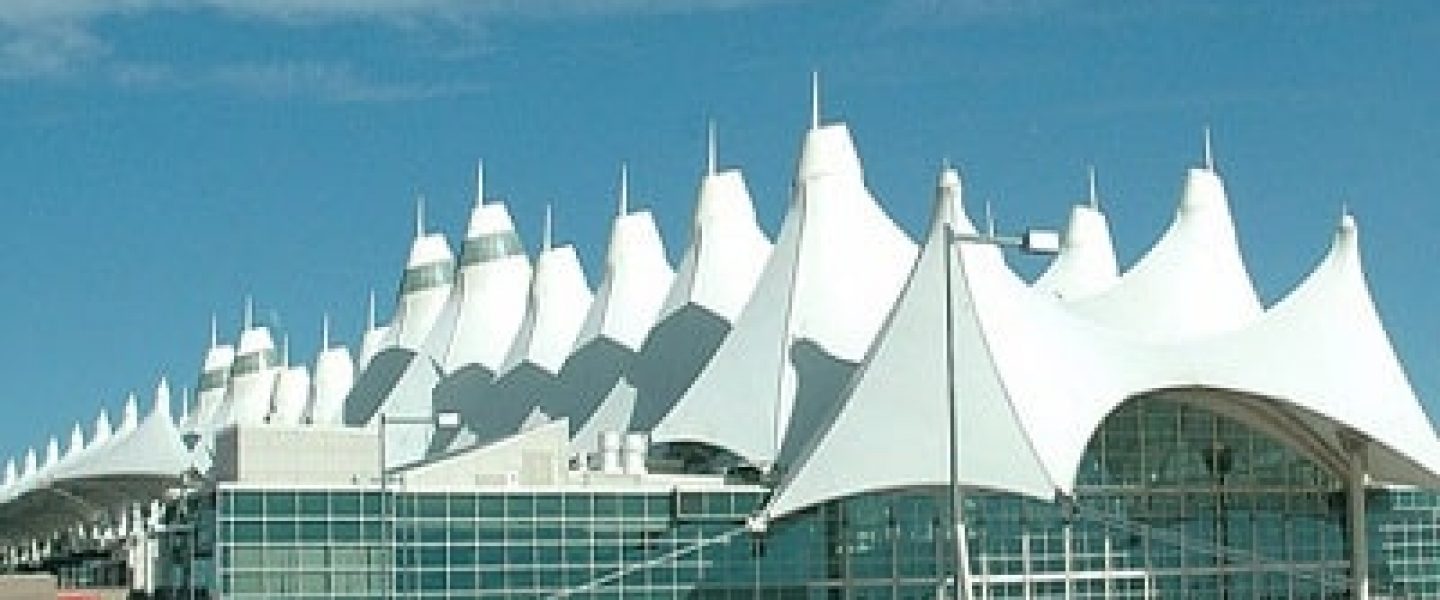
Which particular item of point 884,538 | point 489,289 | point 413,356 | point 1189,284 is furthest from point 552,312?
point 884,538

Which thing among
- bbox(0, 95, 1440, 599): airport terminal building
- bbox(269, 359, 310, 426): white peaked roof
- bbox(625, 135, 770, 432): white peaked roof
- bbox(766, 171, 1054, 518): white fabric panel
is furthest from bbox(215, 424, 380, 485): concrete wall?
bbox(269, 359, 310, 426): white peaked roof

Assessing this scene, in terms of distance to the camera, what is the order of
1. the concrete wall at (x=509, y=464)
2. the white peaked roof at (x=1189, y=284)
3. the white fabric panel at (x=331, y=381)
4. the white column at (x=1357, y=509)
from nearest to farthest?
the concrete wall at (x=509, y=464)
the white column at (x=1357, y=509)
the white peaked roof at (x=1189, y=284)
the white fabric panel at (x=331, y=381)

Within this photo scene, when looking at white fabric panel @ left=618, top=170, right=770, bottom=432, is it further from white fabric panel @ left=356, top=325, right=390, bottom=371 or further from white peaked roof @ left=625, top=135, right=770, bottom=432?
white fabric panel @ left=356, top=325, right=390, bottom=371

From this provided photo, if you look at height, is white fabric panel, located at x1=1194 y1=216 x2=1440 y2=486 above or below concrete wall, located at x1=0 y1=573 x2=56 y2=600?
above

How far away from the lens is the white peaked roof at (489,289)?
75312 millimetres

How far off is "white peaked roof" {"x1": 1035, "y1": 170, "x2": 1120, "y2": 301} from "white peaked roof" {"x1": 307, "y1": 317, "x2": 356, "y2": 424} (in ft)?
99.8

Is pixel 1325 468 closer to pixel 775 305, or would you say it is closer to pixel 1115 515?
pixel 1115 515

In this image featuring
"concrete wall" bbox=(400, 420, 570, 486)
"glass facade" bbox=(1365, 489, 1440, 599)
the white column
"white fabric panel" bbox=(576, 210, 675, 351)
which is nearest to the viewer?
"concrete wall" bbox=(400, 420, 570, 486)

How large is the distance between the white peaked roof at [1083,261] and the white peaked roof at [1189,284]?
6.66 meters

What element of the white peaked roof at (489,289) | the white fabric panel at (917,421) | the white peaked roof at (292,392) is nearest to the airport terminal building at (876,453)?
the white fabric panel at (917,421)

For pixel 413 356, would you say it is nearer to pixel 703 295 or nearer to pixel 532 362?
pixel 532 362

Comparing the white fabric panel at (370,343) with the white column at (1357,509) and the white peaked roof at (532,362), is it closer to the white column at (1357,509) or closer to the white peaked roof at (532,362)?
the white peaked roof at (532,362)

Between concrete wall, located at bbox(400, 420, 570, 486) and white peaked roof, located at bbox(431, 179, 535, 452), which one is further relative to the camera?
white peaked roof, located at bbox(431, 179, 535, 452)

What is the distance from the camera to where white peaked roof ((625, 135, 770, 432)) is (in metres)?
58.9
